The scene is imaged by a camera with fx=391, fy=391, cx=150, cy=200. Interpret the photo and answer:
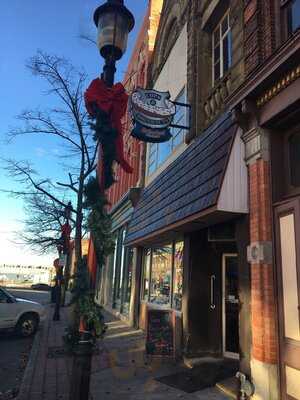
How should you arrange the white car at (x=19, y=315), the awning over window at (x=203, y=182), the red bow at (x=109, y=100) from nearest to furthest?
the red bow at (x=109, y=100)
the awning over window at (x=203, y=182)
the white car at (x=19, y=315)

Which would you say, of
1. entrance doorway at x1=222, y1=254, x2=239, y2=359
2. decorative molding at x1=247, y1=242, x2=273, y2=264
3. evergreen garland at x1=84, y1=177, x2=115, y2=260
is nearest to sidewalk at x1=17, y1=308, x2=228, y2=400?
entrance doorway at x1=222, y1=254, x2=239, y2=359

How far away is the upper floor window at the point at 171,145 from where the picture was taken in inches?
458

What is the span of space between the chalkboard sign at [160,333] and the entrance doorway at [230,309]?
121cm

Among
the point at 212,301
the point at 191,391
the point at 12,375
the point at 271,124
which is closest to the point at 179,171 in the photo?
the point at 212,301

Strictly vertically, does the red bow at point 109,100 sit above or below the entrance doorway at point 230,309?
above

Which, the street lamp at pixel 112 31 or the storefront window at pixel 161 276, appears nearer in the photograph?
the street lamp at pixel 112 31

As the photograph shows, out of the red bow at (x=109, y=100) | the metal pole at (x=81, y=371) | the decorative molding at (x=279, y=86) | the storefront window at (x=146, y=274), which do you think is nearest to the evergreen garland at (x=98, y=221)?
the red bow at (x=109, y=100)

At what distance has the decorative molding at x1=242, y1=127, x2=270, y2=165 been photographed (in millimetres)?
6289

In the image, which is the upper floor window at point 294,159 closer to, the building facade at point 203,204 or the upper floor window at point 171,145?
the building facade at point 203,204

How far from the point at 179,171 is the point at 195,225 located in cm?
215

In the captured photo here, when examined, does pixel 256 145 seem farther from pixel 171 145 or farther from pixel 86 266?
pixel 171 145

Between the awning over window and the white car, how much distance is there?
446 centimetres

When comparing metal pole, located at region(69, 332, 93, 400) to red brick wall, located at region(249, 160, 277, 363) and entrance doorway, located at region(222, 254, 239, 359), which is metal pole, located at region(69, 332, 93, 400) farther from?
entrance doorway, located at region(222, 254, 239, 359)

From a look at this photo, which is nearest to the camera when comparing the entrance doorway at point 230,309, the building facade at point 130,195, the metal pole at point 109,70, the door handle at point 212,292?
the metal pole at point 109,70
